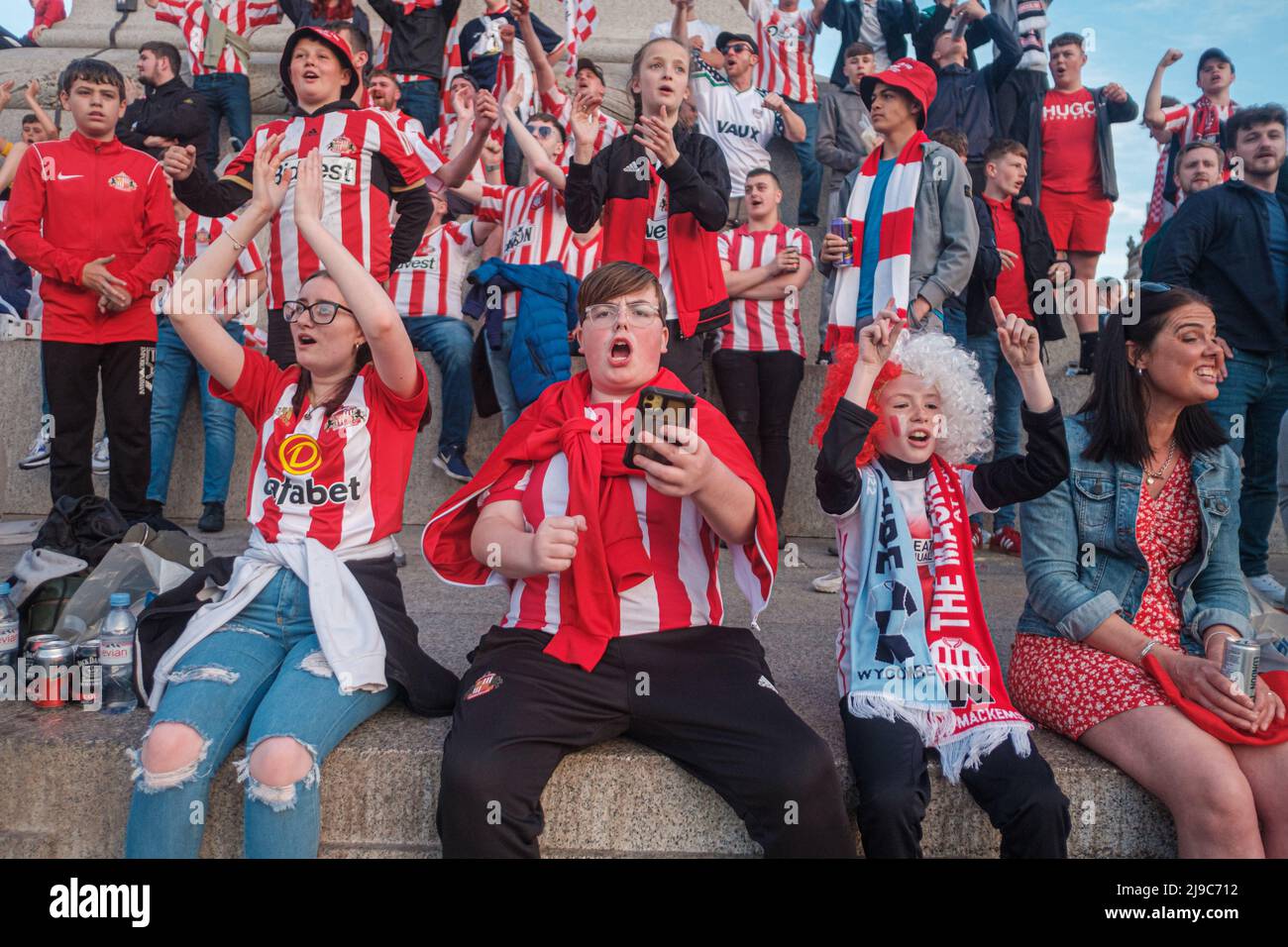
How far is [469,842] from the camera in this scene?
215 cm

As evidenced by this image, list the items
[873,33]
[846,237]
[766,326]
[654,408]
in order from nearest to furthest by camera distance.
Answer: [654,408], [846,237], [766,326], [873,33]

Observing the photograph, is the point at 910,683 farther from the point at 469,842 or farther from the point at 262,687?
the point at 262,687

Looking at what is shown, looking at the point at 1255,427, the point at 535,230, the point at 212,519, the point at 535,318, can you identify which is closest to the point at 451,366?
the point at 535,318

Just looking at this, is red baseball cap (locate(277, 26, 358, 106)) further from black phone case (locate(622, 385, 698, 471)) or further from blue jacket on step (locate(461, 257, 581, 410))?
black phone case (locate(622, 385, 698, 471))

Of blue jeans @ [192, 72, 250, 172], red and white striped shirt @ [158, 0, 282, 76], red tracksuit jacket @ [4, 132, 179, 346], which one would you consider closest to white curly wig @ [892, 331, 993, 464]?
red tracksuit jacket @ [4, 132, 179, 346]

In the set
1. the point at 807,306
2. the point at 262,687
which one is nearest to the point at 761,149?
the point at 807,306

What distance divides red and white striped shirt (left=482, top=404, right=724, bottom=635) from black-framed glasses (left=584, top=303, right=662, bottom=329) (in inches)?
9.0

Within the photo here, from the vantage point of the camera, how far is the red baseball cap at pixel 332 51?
3.98 meters

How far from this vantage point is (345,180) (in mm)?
4000

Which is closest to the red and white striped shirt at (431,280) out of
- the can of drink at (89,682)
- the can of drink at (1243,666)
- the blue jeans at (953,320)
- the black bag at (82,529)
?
the black bag at (82,529)

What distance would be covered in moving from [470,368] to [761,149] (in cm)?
322

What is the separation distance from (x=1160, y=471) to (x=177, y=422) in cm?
515

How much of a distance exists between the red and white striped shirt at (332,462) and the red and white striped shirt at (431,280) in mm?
3059

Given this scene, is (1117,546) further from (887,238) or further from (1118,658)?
(887,238)
